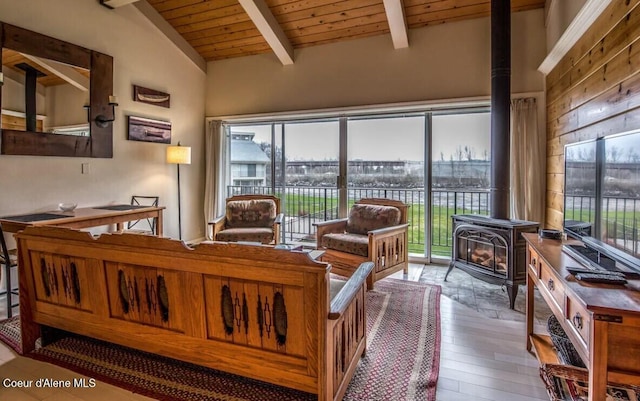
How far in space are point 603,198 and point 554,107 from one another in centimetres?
224

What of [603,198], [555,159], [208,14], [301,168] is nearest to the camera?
[603,198]

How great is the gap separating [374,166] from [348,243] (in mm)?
1526

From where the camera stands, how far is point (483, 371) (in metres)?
2.00

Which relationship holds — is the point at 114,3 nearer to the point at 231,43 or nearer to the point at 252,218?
the point at 231,43

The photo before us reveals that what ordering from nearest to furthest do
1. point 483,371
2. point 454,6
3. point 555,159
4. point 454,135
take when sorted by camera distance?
point 483,371 → point 555,159 → point 454,6 → point 454,135

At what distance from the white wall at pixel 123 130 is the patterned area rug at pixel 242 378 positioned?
1478 millimetres

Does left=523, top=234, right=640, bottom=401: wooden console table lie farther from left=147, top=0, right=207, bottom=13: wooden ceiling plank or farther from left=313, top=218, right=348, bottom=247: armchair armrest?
left=147, top=0, right=207, bottom=13: wooden ceiling plank

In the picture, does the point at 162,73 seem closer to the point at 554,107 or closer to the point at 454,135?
the point at 454,135

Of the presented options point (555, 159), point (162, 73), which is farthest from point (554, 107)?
point (162, 73)

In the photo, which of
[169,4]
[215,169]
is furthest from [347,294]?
[169,4]

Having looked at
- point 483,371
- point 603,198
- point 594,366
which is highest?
point 603,198

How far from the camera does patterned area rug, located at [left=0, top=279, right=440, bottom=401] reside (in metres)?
1.79

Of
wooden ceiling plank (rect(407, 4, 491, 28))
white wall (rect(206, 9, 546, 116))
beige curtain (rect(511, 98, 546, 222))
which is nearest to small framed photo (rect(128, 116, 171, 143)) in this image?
white wall (rect(206, 9, 546, 116))

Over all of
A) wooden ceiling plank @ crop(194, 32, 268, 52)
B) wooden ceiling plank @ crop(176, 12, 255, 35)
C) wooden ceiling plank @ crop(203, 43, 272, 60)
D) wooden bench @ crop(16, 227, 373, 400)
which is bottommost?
wooden bench @ crop(16, 227, 373, 400)
